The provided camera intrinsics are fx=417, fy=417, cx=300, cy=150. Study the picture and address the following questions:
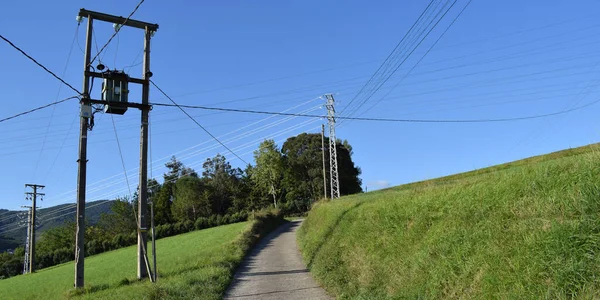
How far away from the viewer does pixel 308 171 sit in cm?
7194

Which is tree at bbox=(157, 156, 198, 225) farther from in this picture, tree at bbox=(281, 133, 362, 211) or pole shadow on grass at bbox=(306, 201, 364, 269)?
pole shadow on grass at bbox=(306, 201, 364, 269)

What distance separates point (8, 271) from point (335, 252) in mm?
75643

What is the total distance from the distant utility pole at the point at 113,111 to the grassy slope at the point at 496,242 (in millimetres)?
8956

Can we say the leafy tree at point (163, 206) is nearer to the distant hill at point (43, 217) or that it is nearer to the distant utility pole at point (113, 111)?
the distant hill at point (43, 217)

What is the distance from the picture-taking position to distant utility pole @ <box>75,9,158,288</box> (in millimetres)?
15484

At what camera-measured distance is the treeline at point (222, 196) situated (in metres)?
66.5

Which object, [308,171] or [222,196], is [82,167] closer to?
[308,171]

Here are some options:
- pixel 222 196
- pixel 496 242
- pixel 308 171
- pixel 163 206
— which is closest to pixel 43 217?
pixel 163 206

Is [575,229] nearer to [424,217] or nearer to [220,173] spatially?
[424,217]

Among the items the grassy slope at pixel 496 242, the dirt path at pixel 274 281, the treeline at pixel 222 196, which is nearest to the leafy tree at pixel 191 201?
the treeline at pixel 222 196

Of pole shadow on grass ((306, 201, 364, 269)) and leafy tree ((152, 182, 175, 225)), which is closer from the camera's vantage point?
pole shadow on grass ((306, 201, 364, 269))

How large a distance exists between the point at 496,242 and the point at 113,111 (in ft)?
48.4

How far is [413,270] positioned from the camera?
Answer: 7.52 metres

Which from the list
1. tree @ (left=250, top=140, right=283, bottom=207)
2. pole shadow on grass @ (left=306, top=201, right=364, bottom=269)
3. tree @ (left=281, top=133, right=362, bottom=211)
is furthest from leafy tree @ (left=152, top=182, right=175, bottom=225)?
pole shadow on grass @ (left=306, top=201, right=364, bottom=269)
